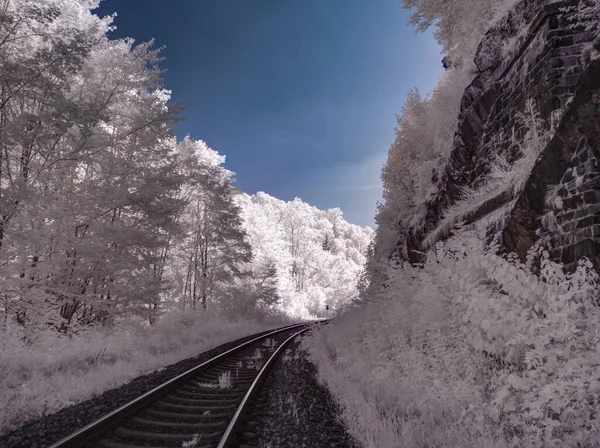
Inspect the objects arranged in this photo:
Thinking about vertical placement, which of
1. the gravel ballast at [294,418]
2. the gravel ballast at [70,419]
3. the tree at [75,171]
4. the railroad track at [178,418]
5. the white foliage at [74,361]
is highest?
the tree at [75,171]

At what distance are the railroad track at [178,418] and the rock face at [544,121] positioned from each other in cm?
575

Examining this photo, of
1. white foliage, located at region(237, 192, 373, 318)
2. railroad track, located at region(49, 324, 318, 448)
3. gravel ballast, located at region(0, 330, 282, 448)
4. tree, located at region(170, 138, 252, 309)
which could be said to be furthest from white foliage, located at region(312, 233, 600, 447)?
white foliage, located at region(237, 192, 373, 318)

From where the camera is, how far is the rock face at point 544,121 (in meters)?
5.77

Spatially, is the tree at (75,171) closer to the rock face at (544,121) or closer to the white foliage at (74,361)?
the white foliage at (74,361)

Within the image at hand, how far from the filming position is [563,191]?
6.02 m

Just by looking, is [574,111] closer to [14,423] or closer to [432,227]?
[432,227]

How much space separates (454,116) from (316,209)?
128540mm

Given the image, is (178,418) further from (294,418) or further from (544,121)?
(544,121)

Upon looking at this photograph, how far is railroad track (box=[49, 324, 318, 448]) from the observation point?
4891 mm

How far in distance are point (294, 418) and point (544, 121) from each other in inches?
285

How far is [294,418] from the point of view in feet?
20.0

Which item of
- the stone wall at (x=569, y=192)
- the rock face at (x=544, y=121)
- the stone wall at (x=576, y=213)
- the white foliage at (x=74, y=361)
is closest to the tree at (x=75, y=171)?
the white foliage at (x=74, y=361)

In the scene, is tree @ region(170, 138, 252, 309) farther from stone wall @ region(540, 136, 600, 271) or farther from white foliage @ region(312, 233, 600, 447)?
stone wall @ region(540, 136, 600, 271)

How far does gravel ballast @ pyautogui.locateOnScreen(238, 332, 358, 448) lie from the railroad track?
262 millimetres
